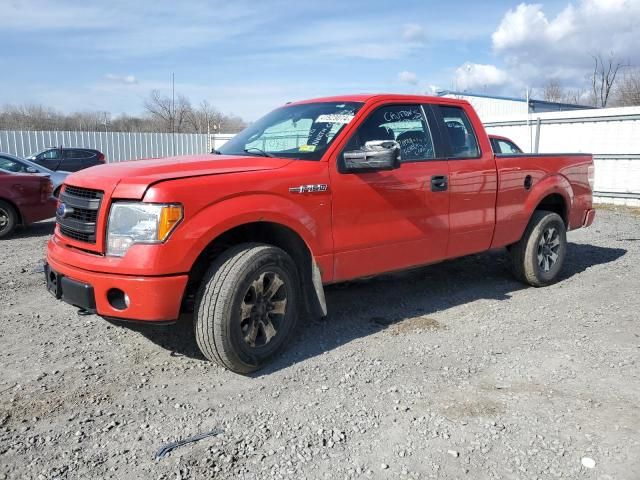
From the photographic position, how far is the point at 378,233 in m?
4.40

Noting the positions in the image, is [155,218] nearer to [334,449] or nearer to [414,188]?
[334,449]

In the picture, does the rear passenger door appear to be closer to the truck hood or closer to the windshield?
the windshield

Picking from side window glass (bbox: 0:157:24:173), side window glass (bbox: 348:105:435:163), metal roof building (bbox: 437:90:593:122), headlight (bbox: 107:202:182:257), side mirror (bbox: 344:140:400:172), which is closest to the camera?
headlight (bbox: 107:202:182:257)

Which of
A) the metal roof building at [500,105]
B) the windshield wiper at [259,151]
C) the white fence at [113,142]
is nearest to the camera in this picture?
the windshield wiper at [259,151]

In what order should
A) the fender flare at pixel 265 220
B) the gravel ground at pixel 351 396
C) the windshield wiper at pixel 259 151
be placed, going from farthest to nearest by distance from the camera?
1. the windshield wiper at pixel 259 151
2. the fender flare at pixel 265 220
3. the gravel ground at pixel 351 396

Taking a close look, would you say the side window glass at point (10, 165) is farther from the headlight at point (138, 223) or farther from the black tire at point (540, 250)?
the black tire at point (540, 250)

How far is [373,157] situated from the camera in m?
3.98

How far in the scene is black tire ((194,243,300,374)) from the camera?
351 cm

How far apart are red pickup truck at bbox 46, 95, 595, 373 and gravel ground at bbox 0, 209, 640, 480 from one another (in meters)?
0.46

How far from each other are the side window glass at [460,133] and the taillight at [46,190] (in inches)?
272

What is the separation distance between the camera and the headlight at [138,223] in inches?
131

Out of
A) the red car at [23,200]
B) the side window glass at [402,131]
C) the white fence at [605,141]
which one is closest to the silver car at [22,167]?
the red car at [23,200]

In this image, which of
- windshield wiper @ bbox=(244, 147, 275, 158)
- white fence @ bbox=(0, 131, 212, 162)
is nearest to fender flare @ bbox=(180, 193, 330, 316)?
windshield wiper @ bbox=(244, 147, 275, 158)

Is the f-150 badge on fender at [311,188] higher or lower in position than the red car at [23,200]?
higher
